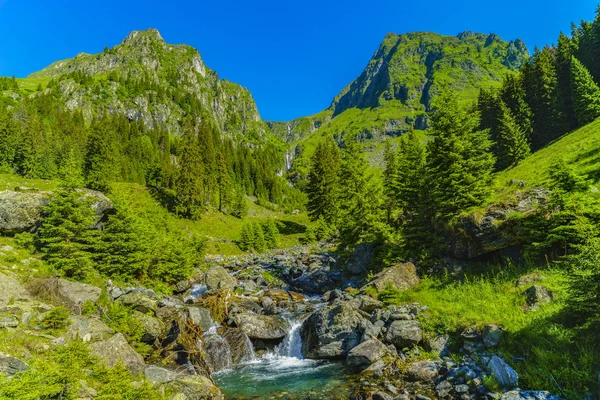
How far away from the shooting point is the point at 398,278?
21.3 meters

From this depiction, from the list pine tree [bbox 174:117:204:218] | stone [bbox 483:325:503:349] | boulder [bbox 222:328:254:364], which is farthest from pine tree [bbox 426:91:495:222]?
pine tree [bbox 174:117:204:218]

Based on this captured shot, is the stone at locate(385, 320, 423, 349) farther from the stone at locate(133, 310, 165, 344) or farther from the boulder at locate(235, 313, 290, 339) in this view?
the stone at locate(133, 310, 165, 344)

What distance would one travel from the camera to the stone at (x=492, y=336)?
12.4 m

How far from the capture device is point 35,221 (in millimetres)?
21984

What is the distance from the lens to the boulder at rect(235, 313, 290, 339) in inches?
Result: 751

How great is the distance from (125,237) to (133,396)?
17991 millimetres

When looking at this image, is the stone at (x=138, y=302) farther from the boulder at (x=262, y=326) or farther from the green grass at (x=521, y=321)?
the green grass at (x=521, y=321)

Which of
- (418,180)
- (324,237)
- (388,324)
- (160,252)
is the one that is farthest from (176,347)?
(324,237)

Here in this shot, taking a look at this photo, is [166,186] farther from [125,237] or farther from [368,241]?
[368,241]

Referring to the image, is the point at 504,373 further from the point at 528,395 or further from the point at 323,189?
the point at 323,189

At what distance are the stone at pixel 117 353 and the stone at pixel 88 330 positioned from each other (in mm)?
473

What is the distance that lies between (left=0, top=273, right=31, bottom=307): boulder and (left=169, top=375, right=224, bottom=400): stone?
880 cm

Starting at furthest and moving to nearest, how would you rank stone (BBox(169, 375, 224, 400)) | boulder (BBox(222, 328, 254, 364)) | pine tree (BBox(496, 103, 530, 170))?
1. pine tree (BBox(496, 103, 530, 170))
2. boulder (BBox(222, 328, 254, 364))
3. stone (BBox(169, 375, 224, 400))

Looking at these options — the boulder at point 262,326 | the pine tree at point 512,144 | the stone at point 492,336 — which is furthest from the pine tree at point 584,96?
the boulder at point 262,326
